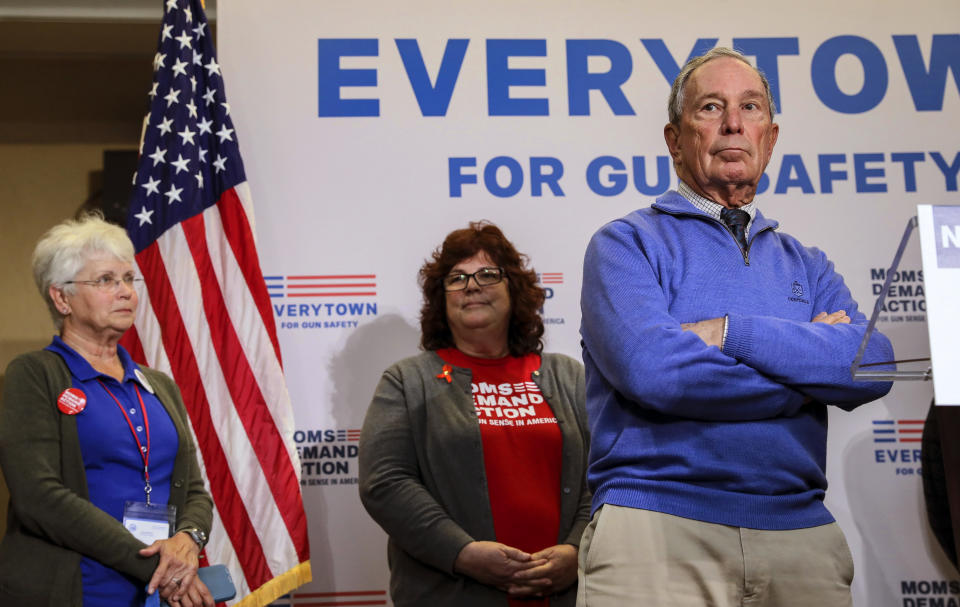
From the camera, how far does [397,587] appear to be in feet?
9.38

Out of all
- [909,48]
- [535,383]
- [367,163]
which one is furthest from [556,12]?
[535,383]

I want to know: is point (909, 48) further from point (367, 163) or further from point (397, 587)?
point (397, 587)

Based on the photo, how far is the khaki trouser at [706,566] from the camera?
1627mm

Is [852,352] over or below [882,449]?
over

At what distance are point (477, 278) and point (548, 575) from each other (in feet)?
3.20

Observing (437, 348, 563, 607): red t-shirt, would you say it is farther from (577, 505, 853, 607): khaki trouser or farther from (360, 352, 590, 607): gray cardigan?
(577, 505, 853, 607): khaki trouser

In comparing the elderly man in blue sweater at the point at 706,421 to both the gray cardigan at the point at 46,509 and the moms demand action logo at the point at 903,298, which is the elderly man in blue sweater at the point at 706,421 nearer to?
the gray cardigan at the point at 46,509

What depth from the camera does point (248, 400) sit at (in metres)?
3.42

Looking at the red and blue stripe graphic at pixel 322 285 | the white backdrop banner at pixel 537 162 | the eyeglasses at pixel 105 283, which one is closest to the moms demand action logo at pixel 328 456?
the white backdrop banner at pixel 537 162

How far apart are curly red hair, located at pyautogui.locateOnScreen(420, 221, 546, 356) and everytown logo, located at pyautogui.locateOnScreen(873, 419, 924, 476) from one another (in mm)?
1468

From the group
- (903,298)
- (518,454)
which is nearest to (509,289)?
(518,454)

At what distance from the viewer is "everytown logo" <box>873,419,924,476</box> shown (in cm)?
373

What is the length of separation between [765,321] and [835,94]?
8.80 ft

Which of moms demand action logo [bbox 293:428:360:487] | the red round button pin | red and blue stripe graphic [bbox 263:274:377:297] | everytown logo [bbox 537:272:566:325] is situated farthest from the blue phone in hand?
everytown logo [bbox 537:272:566:325]
